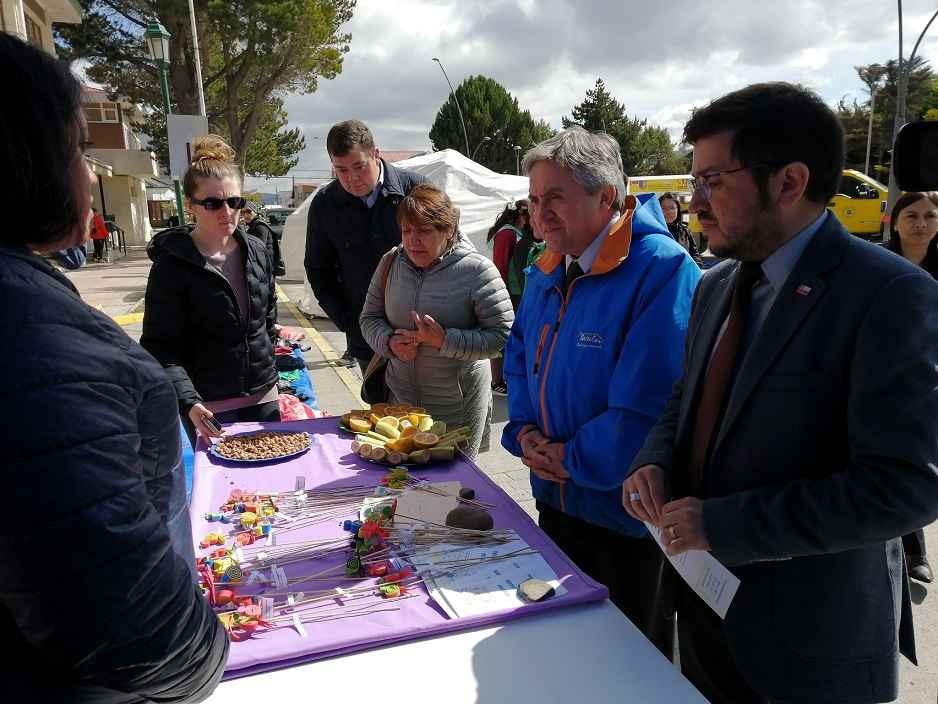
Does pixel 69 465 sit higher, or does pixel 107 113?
pixel 107 113

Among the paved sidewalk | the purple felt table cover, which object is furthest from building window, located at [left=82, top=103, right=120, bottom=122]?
the purple felt table cover

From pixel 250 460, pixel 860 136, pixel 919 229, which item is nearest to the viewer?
pixel 250 460

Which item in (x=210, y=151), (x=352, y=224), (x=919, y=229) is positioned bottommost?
(x=919, y=229)

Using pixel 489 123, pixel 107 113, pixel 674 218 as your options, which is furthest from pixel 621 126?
pixel 674 218

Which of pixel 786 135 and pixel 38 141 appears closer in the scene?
pixel 38 141

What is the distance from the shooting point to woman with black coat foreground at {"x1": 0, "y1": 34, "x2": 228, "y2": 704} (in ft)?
2.39

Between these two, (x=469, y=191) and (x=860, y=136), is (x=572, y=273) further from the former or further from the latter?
(x=860, y=136)

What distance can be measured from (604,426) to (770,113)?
886mm

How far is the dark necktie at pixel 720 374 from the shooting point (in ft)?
4.61

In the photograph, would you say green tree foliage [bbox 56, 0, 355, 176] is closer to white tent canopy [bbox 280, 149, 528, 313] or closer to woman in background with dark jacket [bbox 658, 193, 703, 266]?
white tent canopy [bbox 280, 149, 528, 313]

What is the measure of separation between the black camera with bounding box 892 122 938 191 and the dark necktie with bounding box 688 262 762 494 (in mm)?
431

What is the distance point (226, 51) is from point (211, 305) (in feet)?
66.4

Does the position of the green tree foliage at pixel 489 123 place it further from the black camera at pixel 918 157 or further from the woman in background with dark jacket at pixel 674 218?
Answer: the black camera at pixel 918 157

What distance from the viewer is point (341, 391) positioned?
6.37 metres
